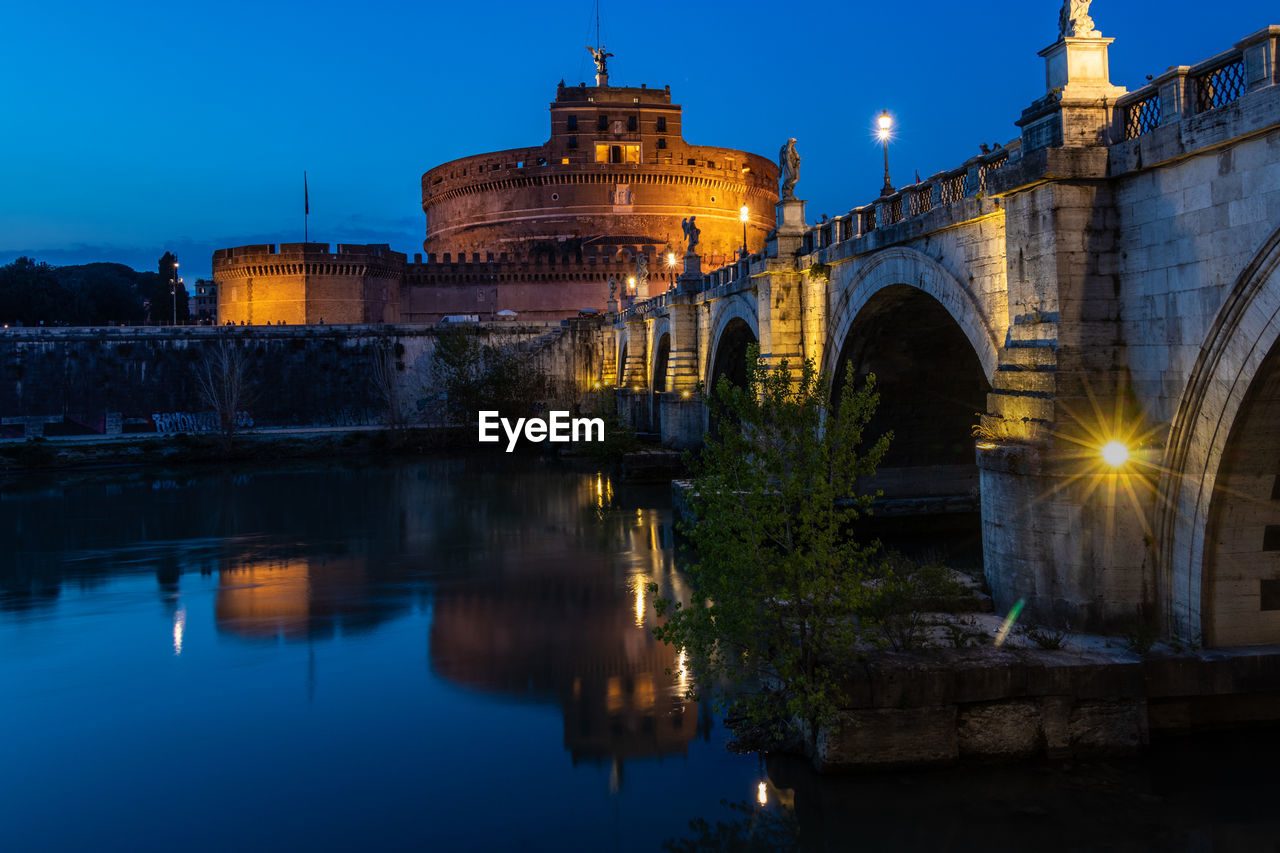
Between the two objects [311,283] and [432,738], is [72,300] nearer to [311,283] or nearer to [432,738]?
[311,283]

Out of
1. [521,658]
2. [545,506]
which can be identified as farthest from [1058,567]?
[545,506]

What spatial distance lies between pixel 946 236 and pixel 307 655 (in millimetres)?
8964

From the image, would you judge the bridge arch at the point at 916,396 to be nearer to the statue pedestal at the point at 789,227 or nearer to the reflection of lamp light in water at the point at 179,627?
the statue pedestal at the point at 789,227

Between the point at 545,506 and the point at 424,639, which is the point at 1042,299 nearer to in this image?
the point at 424,639

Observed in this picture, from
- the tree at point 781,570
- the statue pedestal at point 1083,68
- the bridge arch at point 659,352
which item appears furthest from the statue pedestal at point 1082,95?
the bridge arch at point 659,352

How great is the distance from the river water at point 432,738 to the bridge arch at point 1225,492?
3.39 feet

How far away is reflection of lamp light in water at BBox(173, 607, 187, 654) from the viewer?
12.2 m

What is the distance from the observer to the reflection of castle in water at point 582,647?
9.04 meters

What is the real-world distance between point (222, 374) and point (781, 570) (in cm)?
3898

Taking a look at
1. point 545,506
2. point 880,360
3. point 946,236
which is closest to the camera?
point 946,236

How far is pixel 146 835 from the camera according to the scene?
723 cm

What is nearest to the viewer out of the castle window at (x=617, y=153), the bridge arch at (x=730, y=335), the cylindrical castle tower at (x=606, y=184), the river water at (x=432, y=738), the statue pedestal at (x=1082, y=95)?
the river water at (x=432, y=738)

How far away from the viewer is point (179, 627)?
1313cm

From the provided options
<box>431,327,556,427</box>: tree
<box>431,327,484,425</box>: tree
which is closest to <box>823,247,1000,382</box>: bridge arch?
<box>431,327,556,427</box>: tree
